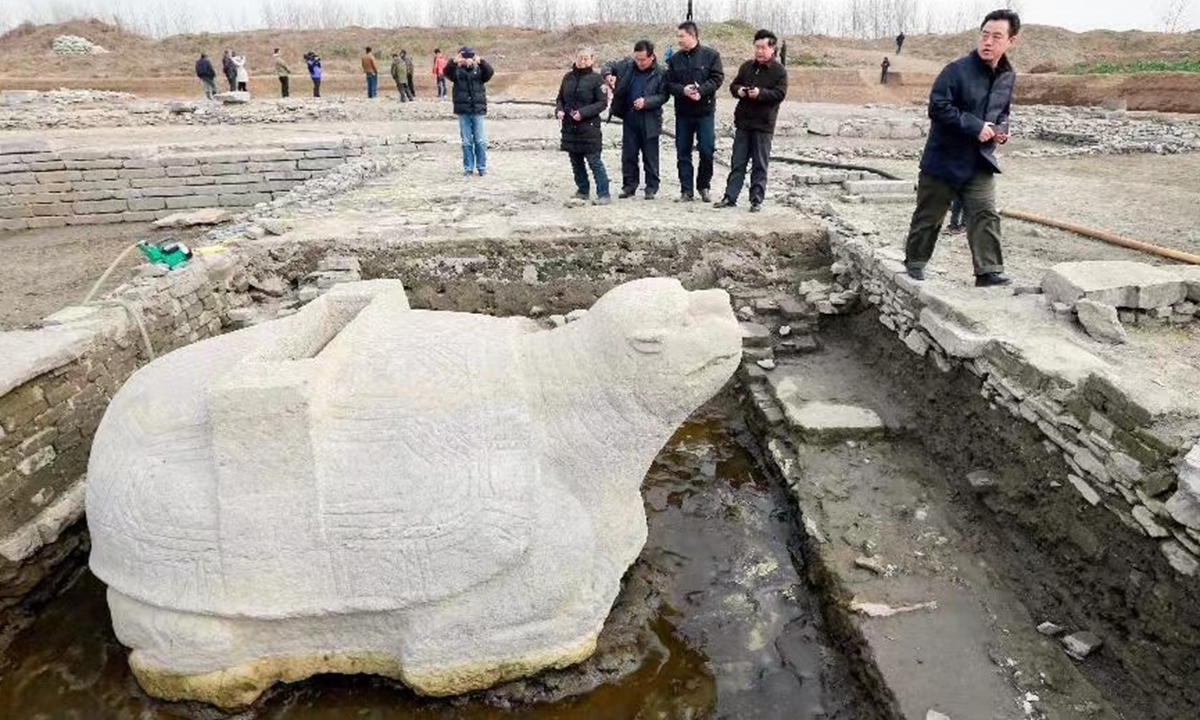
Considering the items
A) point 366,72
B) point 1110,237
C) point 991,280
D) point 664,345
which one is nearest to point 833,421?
point 991,280

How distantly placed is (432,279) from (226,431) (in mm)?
4211

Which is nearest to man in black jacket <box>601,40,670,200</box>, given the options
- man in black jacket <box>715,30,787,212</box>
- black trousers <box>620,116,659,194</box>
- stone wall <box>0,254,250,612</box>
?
black trousers <box>620,116,659,194</box>

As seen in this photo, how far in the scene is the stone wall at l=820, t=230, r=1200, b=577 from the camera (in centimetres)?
281

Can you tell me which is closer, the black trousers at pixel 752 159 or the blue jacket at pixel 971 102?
the blue jacket at pixel 971 102

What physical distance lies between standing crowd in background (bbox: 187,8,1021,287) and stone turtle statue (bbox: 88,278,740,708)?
2497 mm

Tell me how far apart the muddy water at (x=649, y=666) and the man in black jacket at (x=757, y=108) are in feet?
14.2

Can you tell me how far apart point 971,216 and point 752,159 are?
300cm

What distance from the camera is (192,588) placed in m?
2.89

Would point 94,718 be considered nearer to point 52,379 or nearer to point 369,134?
point 52,379

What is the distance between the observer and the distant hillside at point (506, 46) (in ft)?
108

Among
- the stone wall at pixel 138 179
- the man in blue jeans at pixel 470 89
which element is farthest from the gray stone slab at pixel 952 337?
the stone wall at pixel 138 179

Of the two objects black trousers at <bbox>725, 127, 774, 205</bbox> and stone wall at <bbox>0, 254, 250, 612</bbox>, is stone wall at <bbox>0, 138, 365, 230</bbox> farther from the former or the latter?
stone wall at <bbox>0, 254, 250, 612</bbox>

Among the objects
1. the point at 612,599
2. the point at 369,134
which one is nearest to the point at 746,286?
the point at 612,599

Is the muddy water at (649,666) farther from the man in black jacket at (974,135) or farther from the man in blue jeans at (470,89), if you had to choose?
the man in blue jeans at (470,89)
